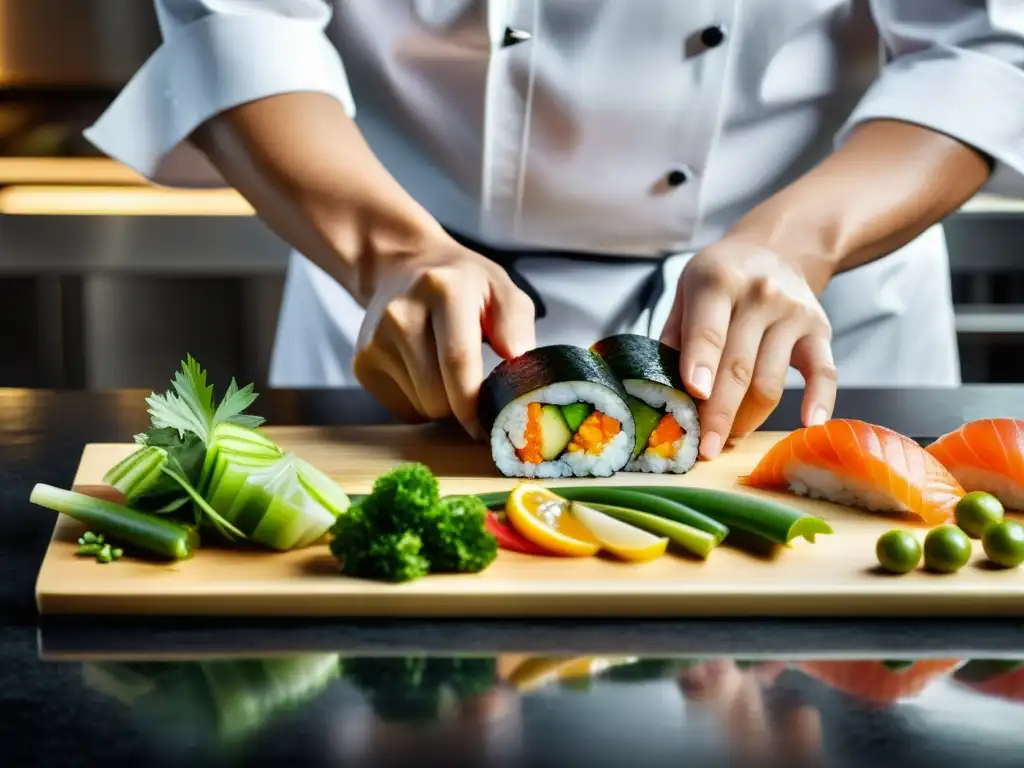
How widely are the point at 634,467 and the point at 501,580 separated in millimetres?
538

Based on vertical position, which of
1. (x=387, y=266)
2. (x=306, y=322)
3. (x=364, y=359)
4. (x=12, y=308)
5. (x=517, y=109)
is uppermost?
(x=517, y=109)

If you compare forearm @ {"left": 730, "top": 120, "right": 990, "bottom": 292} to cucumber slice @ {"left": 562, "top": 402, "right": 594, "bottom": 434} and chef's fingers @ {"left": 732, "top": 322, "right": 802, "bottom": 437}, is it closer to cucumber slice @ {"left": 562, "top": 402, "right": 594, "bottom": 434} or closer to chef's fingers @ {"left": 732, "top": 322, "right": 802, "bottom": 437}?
chef's fingers @ {"left": 732, "top": 322, "right": 802, "bottom": 437}

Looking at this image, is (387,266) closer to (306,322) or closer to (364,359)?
(364,359)

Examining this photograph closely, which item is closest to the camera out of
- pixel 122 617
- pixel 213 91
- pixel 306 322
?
pixel 122 617

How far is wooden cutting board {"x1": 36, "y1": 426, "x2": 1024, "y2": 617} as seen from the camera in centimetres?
112

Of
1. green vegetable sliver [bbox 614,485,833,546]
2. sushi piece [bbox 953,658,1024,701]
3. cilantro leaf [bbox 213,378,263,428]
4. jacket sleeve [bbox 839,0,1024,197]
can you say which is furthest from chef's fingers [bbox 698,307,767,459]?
sushi piece [bbox 953,658,1024,701]

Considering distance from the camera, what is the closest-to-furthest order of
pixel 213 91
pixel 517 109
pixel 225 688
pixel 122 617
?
pixel 225 688
pixel 122 617
pixel 213 91
pixel 517 109

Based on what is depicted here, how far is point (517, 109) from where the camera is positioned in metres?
2.01

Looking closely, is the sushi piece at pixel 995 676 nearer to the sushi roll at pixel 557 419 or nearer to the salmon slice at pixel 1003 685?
the salmon slice at pixel 1003 685

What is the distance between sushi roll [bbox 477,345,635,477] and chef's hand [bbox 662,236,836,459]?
11 cm

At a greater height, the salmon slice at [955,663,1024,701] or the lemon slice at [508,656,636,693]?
the salmon slice at [955,663,1024,701]

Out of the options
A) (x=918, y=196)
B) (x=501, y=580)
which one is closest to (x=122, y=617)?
(x=501, y=580)

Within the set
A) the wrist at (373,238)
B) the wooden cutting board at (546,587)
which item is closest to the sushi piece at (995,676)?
the wooden cutting board at (546,587)

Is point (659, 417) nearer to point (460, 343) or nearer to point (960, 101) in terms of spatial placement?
→ point (460, 343)
